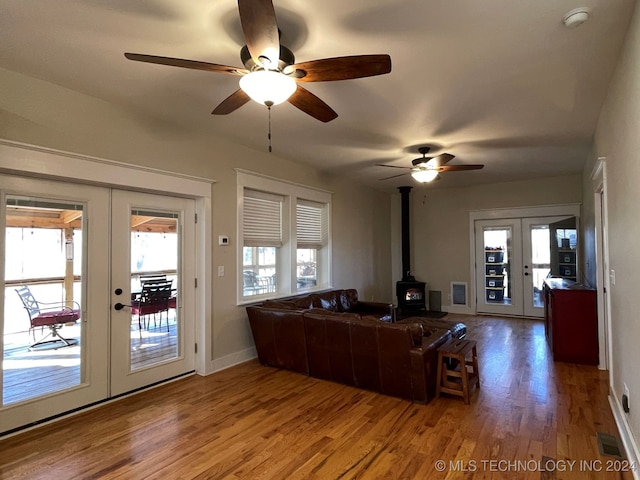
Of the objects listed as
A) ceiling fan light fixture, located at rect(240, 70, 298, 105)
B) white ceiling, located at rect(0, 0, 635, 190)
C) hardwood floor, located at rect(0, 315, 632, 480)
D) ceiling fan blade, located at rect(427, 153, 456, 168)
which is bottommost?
hardwood floor, located at rect(0, 315, 632, 480)

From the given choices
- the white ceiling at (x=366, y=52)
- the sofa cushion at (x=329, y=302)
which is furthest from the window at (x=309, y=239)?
the white ceiling at (x=366, y=52)

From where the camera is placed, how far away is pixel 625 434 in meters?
2.47

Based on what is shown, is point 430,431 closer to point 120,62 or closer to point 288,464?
point 288,464

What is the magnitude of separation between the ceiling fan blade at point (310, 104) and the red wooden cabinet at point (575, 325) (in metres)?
3.54

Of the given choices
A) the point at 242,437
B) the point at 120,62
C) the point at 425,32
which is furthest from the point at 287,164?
the point at 242,437

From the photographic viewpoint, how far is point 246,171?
4.46 meters

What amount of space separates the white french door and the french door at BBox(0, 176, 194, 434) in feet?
0.03

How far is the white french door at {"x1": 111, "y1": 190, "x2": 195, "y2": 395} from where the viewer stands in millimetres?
3375

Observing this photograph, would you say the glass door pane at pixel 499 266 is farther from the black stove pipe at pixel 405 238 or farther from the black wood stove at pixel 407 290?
the black stove pipe at pixel 405 238

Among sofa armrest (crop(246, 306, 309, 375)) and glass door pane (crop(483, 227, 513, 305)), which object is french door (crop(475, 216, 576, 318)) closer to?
glass door pane (crop(483, 227, 513, 305))

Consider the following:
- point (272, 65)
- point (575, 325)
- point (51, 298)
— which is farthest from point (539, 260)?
point (51, 298)

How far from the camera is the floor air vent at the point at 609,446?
7.74 ft

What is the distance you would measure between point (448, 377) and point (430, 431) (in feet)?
3.32

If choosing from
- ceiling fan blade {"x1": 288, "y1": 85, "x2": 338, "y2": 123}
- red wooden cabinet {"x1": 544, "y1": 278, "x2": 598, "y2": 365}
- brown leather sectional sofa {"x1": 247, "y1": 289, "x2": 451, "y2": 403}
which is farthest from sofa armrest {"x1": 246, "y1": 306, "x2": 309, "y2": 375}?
red wooden cabinet {"x1": 544, "y1": 278, "x2": 598, "y2": 365}
